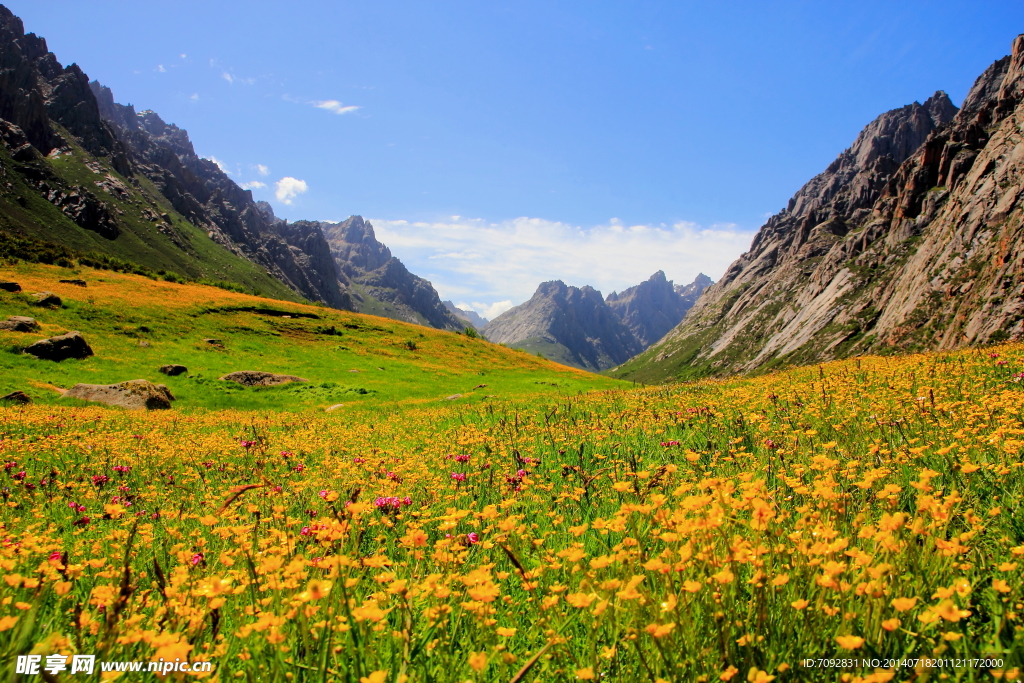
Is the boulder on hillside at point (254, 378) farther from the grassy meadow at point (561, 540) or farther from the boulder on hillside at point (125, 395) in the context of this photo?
the grassy meadow at point (561, 540)

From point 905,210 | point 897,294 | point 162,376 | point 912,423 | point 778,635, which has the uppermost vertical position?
point 905,210

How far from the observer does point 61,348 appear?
26.8m

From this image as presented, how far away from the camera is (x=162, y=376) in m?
28.1

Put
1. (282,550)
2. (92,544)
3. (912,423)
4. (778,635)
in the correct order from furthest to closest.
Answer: (912,423) < (92,544) < (282,550) < (778,635)

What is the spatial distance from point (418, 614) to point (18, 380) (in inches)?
1151

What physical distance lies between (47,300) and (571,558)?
158 feet

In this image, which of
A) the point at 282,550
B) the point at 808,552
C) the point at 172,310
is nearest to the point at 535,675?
the point at 808,552

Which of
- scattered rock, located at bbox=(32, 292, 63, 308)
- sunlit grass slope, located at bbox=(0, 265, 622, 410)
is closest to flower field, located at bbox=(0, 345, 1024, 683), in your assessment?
sunlit grass slope, located at bbox=(0, 265, 622, 410)

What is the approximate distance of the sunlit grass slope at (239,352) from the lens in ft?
85.3

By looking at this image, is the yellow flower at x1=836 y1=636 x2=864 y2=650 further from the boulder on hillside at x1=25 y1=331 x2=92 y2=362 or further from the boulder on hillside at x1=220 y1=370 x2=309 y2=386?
the boulder on hillside at x1=25 y1=331 x2=92 y2=362

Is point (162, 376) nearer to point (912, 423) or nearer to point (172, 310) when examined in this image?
point (172, 310)

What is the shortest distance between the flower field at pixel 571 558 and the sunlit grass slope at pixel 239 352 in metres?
16.6

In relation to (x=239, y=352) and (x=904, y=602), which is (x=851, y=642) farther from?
(x=239, y=352)

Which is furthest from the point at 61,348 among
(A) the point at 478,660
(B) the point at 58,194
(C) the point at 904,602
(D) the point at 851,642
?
(B) the point at 58,194
